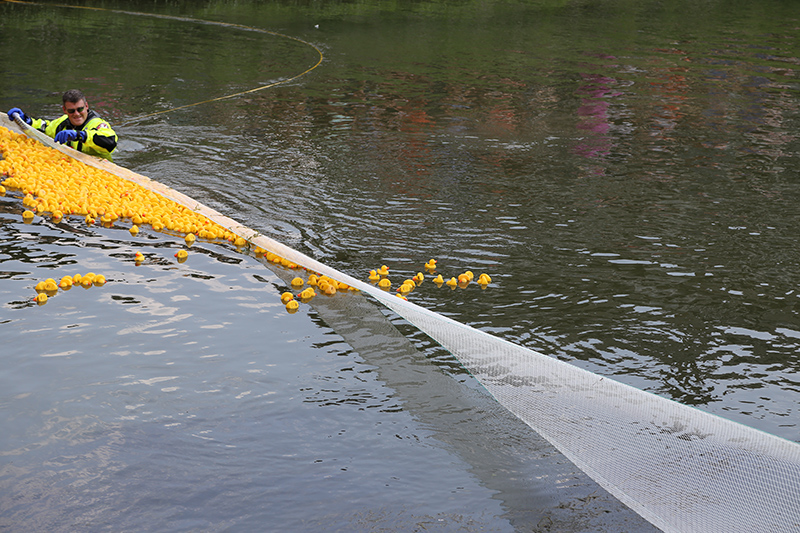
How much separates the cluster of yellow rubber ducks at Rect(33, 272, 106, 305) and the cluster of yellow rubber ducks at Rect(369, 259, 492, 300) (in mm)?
2455

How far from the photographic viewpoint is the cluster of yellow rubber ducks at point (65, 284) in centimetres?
646

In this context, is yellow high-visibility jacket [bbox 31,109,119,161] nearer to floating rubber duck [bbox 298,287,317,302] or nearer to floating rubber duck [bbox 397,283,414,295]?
floating rubber duck [bbox 298,287,317,302]

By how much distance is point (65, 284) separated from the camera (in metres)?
6.62

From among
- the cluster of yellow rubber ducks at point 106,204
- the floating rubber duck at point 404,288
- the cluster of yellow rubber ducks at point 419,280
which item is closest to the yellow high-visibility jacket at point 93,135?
the cluster of yellow rubber ducks at point 106,204

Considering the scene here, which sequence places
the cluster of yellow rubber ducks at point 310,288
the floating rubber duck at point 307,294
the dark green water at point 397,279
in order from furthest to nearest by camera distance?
the floating rubber duck at point 307,294
the cluster of yellow rubber ducks at point 310,288
the dark green water at point 397,279

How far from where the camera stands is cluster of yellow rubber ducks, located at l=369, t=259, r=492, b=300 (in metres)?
6.64

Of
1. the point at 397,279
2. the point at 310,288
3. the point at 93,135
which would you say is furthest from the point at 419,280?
the point at 93,135

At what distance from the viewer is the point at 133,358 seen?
553 centimetres

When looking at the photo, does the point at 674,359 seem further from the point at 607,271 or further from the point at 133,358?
the point at 133,358

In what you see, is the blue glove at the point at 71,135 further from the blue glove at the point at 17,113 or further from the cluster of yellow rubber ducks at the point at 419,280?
the cluster of yellow rubber ducks at the point at 419,280

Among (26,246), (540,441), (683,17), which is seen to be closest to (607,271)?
(540,441)

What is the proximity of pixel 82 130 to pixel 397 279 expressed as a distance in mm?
5351

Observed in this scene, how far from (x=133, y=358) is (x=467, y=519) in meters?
2.84

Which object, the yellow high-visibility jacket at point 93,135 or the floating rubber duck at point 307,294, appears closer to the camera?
the floating rubber duck at point 307,294
